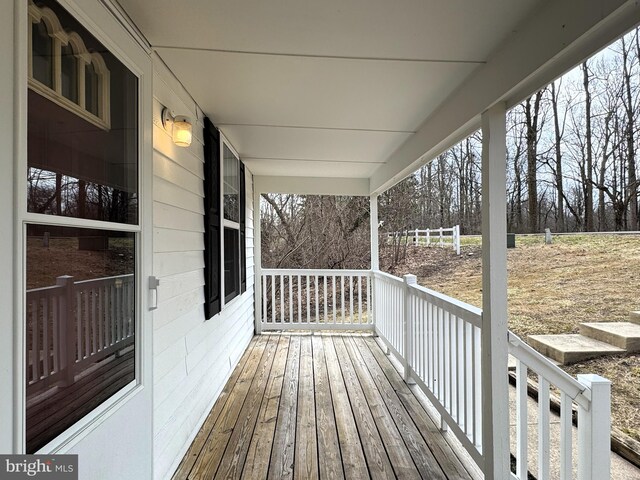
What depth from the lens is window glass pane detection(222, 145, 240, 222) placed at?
3211mm

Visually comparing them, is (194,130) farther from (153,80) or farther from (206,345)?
(206,345)

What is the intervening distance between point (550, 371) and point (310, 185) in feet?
13.1

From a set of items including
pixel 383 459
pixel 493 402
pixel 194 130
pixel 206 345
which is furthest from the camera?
pixel 206 345

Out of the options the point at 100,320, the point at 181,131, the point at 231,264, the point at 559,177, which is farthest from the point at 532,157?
the point at 231,264

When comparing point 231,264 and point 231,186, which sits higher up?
point 231,186

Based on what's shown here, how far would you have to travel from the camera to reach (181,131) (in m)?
2.00

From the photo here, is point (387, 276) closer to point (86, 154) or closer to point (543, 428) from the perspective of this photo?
point (543, 428)

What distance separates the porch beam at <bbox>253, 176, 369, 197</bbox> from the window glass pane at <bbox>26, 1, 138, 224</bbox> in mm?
3407

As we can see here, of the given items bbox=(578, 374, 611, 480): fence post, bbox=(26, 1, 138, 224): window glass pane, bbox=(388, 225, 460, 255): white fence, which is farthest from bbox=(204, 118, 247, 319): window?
bbox=(578, 374, 611, 480): fence post

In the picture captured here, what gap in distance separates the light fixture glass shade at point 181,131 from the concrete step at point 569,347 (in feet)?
7.40

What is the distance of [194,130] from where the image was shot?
244cm

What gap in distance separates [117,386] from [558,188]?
208cm

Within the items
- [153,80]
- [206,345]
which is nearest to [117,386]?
[206,345]

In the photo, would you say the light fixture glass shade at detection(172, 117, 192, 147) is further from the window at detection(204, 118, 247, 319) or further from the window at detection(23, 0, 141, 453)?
the window at detection(204, 118, 247, 319)
